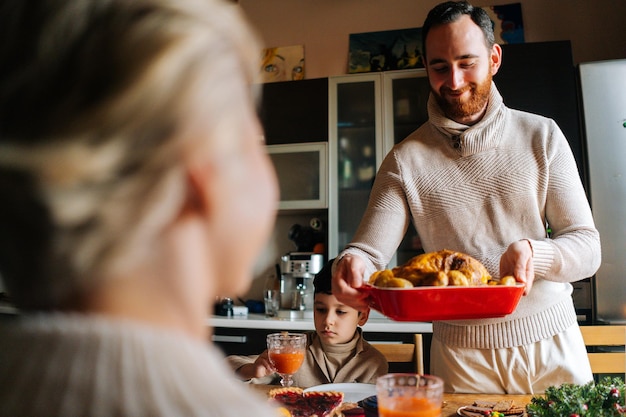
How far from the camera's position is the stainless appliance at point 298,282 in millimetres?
3299

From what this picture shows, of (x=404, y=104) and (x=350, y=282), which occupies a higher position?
(x=404, y=104)

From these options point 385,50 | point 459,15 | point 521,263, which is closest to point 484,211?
point 521,263

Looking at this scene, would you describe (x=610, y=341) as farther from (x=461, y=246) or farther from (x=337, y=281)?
(x=337, y=281)

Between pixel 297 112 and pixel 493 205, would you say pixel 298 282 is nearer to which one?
pixel 297 112

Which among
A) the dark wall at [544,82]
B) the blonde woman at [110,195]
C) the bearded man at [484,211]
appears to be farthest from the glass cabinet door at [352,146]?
the blonde woman at [110,195]

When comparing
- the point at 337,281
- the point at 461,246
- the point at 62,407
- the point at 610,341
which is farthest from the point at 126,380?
the point at 610,341

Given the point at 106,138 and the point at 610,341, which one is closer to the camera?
the point at 106,138

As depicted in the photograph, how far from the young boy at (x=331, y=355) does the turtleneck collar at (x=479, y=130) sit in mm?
688

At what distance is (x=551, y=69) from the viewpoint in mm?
2996

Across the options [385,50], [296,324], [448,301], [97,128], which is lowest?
[296,324]

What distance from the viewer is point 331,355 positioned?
1987 mm

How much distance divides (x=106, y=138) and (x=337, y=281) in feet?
3.41

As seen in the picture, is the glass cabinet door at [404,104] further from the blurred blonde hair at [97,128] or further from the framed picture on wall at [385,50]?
the blurred blonde hair at [97,128]

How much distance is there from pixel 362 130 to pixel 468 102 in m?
1.89
